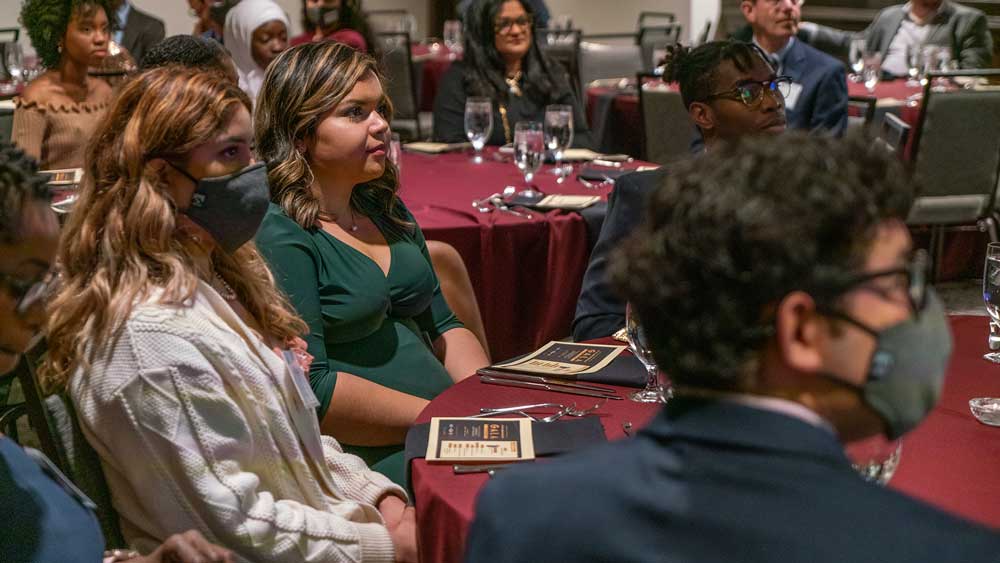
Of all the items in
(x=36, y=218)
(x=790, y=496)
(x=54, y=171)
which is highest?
(x=36, y=218)

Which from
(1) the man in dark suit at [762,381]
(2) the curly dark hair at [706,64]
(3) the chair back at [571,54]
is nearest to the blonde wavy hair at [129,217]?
(1) the man in dark suit at [762,381]

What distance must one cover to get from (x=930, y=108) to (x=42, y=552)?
14.6 feet

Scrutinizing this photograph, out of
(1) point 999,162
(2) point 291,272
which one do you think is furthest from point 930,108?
(2) point 291,272

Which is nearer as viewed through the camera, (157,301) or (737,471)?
(737,471)

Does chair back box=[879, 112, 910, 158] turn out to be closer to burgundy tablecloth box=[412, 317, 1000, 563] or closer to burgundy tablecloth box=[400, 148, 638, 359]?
burgundy tablecloth box=[400, 148, 638, 359]

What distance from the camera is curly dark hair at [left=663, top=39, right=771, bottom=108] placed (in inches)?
107

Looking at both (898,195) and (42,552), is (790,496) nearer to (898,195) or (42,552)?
(898,195)

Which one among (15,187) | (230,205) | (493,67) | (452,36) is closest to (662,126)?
(493,67)

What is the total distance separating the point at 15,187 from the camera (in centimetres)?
122

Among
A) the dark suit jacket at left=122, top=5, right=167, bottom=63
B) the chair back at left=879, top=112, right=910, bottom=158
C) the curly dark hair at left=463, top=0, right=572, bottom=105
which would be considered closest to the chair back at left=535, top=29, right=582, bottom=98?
the curly dark hair at left=463, top=0, right=572, bottom=105

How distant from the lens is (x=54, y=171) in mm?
3727

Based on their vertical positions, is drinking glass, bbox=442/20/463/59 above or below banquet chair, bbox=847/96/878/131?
below

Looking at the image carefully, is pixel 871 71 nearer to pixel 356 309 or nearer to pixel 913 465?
pixel 356 309

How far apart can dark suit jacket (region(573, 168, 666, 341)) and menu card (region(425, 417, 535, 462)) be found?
2.82ft
